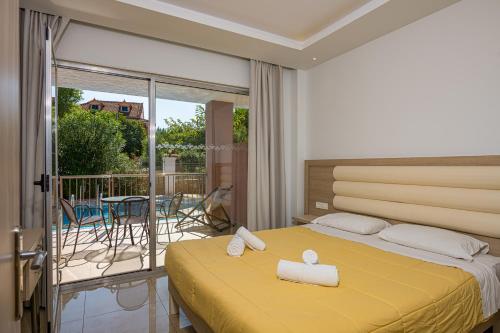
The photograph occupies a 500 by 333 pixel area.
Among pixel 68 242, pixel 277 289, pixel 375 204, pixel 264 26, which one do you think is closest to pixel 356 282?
pixel 277 289

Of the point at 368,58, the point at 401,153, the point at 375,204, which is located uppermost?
the point at 368,58

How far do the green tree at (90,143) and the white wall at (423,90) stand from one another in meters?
4.04

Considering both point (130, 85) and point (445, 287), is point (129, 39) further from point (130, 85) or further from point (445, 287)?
point (445, 287)

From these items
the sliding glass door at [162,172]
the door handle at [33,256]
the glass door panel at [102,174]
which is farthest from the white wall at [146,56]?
the door handle at [33,256]

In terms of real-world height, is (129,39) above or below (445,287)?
above

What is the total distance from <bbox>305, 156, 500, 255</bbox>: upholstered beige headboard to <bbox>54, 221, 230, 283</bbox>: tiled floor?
1.79 meters

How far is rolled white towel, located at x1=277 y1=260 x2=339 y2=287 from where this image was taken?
67.8 inches

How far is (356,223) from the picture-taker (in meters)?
3.02

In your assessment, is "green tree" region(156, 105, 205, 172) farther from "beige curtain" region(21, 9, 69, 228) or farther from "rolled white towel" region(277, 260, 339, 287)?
"rolled white towel" region(277, 260, 339, 287)

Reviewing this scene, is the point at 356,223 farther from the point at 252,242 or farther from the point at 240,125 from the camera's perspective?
the point at 240,125

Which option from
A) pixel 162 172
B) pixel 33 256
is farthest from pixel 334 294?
pixel 162 172

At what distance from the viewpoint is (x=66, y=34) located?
2979mm

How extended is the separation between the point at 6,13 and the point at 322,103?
3.84 meters

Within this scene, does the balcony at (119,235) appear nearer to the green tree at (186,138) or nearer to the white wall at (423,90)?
the green tree at (186,138)
